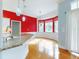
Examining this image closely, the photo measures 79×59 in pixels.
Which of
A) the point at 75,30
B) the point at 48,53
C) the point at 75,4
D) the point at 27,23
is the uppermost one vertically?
the point at 75,4

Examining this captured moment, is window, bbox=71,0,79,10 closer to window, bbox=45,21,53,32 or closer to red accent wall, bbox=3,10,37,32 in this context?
red accent wall, bbox=3,10,37,32

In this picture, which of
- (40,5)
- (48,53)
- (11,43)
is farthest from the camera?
(40,5)

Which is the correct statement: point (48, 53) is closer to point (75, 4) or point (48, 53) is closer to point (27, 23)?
point (75, 4)

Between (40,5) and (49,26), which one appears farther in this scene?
(49,26)

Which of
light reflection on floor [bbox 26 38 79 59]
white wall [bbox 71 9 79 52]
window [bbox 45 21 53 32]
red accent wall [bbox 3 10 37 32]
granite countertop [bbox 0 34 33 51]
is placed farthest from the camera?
window [bbox 45 21 53 32]

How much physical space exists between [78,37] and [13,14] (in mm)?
5110

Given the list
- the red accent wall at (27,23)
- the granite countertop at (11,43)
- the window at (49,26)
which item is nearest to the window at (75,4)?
the red accent wall at (27,23)

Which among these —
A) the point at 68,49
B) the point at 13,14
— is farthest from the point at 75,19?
the point at 13,14

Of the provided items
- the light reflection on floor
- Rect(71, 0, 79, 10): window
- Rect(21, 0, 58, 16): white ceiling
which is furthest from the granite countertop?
Rect(21, 0, 58, 16): white ceiling

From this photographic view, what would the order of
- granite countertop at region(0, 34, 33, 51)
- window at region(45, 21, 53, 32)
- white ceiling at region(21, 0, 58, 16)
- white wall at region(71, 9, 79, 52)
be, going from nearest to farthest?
granite countertop at region(0, 34, 33, 51), white wall at region(71, 9, 79, 52), white ceiling at region(21, 0, 58, 16), window at region(45, 21, 53, 32)

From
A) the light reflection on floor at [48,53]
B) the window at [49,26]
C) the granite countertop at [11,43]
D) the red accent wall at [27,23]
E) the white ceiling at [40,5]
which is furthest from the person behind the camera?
the window at [49,26]

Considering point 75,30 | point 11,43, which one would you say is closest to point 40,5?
point 75,30

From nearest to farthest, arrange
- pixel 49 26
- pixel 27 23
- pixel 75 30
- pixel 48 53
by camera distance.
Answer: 1. pixel 48 53
2. pixel 75 30
3. pixel 27 23
4. pixel 49 26

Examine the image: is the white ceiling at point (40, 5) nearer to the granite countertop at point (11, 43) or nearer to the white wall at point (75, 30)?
the white wall at point (75, 30)
